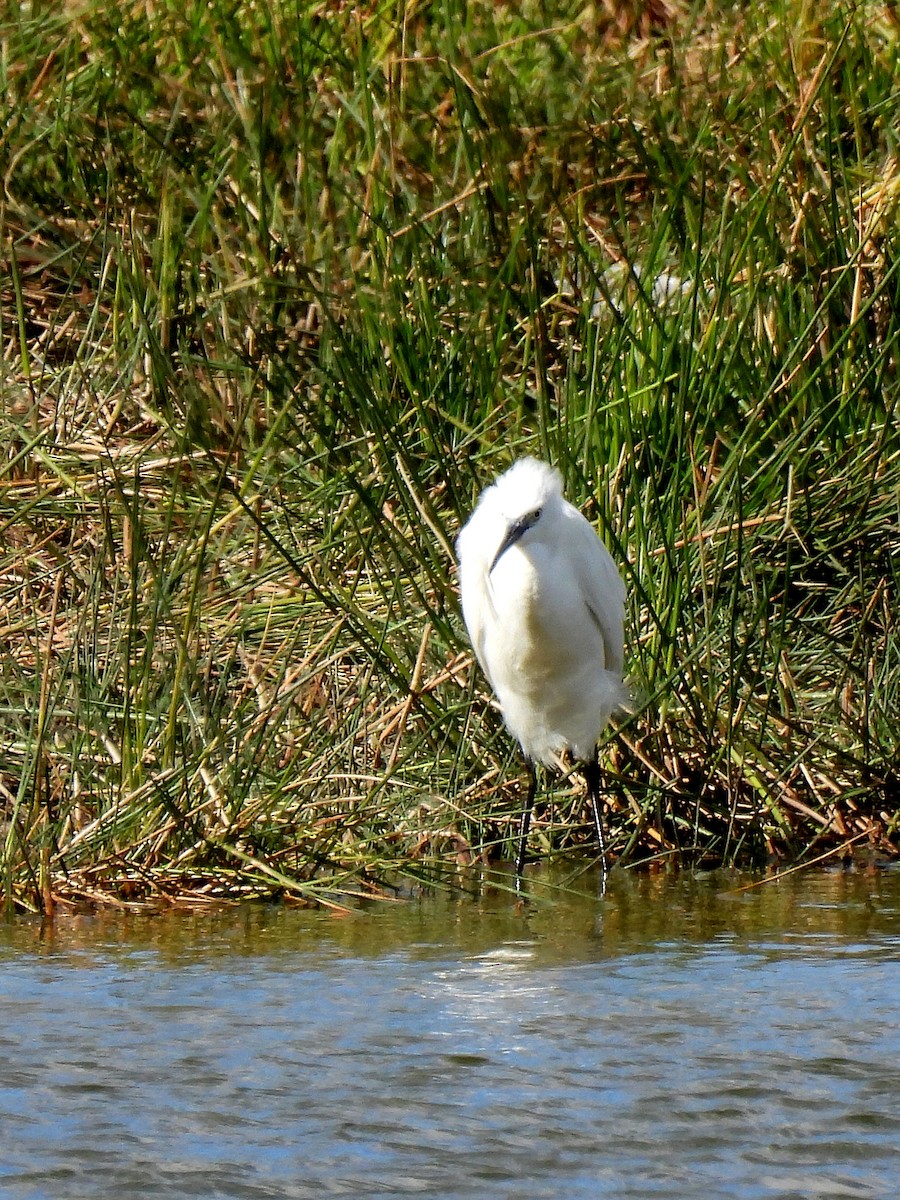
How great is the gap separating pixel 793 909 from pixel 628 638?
1.03m

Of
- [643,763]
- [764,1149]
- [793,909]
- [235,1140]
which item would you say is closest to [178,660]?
[643,763]

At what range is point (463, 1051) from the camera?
8.79 feet

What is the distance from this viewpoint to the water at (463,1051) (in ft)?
7.29

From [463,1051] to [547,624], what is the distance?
5.39ft

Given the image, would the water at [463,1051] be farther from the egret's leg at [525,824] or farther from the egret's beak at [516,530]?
the egret's beak at [516,530]

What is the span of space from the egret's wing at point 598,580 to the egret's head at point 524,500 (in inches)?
4.3

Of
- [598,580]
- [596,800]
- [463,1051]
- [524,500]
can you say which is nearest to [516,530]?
[524,500]

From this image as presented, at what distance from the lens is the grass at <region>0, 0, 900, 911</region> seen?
3822 millimetres

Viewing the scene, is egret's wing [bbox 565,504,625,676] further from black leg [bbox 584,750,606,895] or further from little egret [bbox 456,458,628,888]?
black leg [bbox 584,750,606,895]

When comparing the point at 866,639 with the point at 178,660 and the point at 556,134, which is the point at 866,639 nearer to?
the point at 178,660

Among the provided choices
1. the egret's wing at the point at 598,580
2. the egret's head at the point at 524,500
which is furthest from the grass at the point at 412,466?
the egret's head at the point at 524,500

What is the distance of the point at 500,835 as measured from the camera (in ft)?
13.8

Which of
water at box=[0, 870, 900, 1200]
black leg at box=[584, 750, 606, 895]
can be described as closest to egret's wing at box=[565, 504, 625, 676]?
black leg at box=[584, 750, 606, 895]

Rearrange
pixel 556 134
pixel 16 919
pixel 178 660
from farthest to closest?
pixel 556 134 < pixel 178 660 < pixel 16 919
